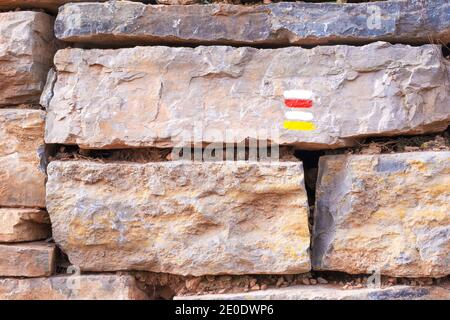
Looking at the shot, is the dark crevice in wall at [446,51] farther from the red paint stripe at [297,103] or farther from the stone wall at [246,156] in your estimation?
the red paint stripe at [297,103]

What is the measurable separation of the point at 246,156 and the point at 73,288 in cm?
102

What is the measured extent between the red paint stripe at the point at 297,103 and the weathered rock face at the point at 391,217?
11.9 inches

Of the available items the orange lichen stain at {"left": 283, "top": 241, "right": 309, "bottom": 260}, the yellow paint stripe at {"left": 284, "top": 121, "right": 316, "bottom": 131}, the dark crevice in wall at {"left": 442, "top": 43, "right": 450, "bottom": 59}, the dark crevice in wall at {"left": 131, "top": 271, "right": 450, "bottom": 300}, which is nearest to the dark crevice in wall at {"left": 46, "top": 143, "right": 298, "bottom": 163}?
the yellow paint stripe at {"left": 284, "top": 121, "right": 316, "bottom": 131}

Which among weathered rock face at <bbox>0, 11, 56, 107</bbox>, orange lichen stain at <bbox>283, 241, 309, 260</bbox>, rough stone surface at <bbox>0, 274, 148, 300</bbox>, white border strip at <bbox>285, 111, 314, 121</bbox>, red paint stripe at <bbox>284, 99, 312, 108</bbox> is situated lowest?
rough stone surface at <bbox>0, 274, 148, 300</bbox>

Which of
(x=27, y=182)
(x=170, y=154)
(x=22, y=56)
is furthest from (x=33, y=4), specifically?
(x=170, y=154)

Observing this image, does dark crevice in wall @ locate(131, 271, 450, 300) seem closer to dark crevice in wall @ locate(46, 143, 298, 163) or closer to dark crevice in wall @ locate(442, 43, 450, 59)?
dark crevice in wall @ locate(46, 143, 298, 163)

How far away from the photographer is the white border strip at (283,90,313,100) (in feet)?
8.08

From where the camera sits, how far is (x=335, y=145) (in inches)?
97.5

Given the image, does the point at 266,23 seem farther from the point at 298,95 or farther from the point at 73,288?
the point at 73,288

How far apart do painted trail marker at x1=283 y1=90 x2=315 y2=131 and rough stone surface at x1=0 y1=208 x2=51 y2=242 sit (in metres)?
1.27

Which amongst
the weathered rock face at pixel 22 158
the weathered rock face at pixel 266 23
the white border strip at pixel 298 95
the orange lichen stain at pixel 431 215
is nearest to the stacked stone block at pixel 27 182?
the weathered rock face at pixel 22 158

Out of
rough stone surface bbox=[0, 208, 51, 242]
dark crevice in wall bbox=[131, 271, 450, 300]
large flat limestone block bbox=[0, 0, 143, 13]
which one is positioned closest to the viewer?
dark crevice in wall bbox=[131, 271, 450, 300]

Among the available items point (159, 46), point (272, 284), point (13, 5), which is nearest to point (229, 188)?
point (272, 284)

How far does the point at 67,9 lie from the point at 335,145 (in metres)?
1.43
